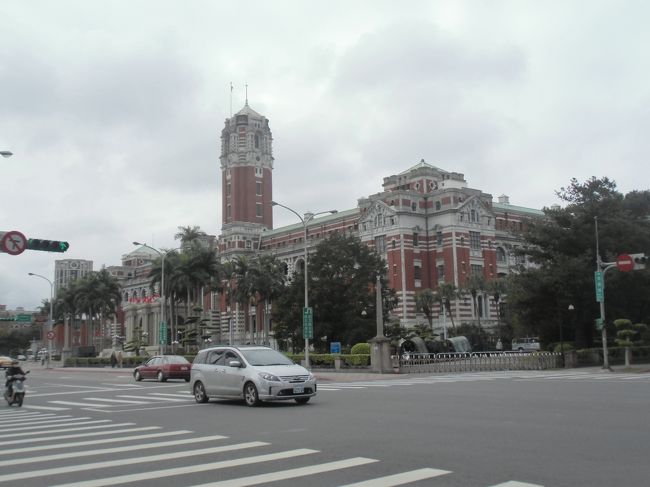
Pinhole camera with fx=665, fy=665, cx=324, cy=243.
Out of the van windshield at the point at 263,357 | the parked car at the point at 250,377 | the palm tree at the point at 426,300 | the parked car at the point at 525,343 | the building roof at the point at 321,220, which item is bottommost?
the parked car at the point at 525,343

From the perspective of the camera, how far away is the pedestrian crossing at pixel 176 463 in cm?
788

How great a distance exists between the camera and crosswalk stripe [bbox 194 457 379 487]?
300 inches

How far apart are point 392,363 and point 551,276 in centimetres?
1247

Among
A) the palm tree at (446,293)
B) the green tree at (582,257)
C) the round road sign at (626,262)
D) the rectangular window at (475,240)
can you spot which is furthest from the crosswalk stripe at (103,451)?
the rectangular window at (475,240)

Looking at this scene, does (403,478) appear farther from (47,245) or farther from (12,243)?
(47,245)

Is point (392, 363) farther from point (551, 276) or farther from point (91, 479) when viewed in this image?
point (91, 479)

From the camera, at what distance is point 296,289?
58.7 meters

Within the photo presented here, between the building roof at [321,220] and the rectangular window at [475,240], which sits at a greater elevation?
the building roof at [321,220]

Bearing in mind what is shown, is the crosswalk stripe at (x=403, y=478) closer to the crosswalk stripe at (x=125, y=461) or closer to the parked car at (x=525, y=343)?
the crosswalk stripe at (x=125, y=461)

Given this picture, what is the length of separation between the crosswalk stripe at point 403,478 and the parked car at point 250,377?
8853 millimetres

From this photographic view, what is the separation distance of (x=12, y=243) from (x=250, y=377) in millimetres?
9536

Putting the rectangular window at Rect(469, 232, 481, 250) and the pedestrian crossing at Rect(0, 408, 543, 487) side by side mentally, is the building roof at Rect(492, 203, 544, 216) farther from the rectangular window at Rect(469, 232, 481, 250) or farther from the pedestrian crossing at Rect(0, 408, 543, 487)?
the pedestrian crossing at Rect(0, 408, 543, 487)

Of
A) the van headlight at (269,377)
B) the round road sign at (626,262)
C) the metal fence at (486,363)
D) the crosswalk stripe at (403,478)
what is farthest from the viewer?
the metal fence at (486,363)

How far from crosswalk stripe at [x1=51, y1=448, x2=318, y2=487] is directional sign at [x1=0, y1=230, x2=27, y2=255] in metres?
14.9
